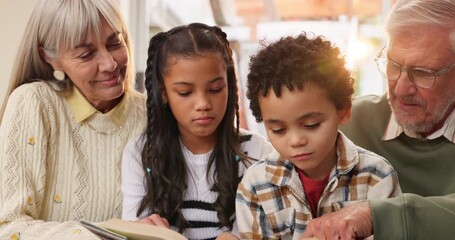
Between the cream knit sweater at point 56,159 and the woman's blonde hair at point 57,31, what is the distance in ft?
0.30

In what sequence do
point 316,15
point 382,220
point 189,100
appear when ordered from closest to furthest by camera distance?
point 382,220, point 189,100, point 316,15

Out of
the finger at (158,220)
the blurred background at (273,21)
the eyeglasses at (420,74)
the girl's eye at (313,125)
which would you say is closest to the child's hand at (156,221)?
the finger at (158,220)

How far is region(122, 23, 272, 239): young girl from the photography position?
1.92 meters

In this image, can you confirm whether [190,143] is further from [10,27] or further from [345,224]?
[10,27]

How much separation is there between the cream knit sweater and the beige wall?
886mm

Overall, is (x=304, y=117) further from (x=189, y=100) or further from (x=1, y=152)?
(x=1, y=152)

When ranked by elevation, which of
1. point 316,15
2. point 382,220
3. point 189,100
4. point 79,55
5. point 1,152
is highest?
point 316,15

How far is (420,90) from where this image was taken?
6.36 ft

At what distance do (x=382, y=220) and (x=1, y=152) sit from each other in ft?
3.51

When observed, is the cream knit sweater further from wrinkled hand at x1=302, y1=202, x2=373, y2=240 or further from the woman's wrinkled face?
wrinkled hand at x1=302, y1=202, x2=373, y2=240

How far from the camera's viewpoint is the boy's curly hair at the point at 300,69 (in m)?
1.65

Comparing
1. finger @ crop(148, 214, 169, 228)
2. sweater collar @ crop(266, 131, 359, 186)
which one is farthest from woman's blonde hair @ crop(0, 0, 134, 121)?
sweater collar @ crop(266, 131, 359, 186)

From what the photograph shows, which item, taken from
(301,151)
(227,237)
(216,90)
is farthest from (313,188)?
(216,90)

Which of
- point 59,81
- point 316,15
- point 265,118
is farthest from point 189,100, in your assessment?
point 316,15
